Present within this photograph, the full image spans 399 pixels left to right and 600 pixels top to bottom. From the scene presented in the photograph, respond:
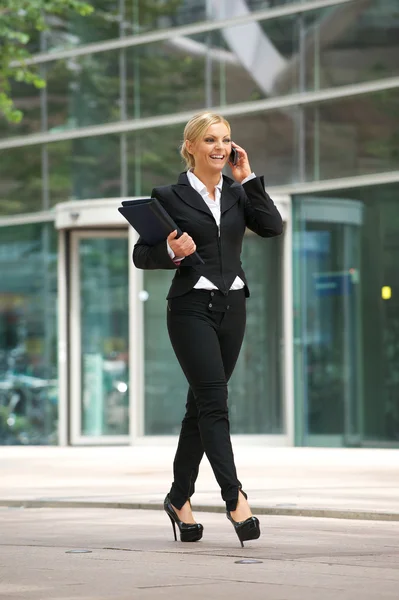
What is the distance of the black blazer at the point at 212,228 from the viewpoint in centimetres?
710

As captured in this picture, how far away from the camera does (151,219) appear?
6.99m

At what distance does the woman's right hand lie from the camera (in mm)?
6898

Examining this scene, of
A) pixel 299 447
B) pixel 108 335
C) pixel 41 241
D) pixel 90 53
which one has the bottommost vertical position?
pixel 299 447

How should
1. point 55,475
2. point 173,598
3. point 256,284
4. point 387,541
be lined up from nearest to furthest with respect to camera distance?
1. point 173,598
2. point 387,541
3. point 55,475
4. point 256,284

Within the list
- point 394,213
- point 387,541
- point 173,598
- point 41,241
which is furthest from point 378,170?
point 173,598

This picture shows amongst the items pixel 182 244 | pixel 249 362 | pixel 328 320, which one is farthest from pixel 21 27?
pixel 182 244

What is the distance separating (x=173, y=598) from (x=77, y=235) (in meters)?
14.5

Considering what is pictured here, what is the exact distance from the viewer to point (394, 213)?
16.9 m

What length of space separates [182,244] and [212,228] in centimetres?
31

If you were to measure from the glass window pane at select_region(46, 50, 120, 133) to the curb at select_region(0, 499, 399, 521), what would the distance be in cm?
994

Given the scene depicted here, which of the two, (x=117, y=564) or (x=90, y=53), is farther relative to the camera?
(x=90, y=53)

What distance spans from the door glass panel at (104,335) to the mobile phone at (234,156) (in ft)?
39.5

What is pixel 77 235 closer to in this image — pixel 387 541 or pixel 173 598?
pixel 387 541

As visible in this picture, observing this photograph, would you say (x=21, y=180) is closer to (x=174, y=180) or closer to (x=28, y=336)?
(x=28, y=336)
